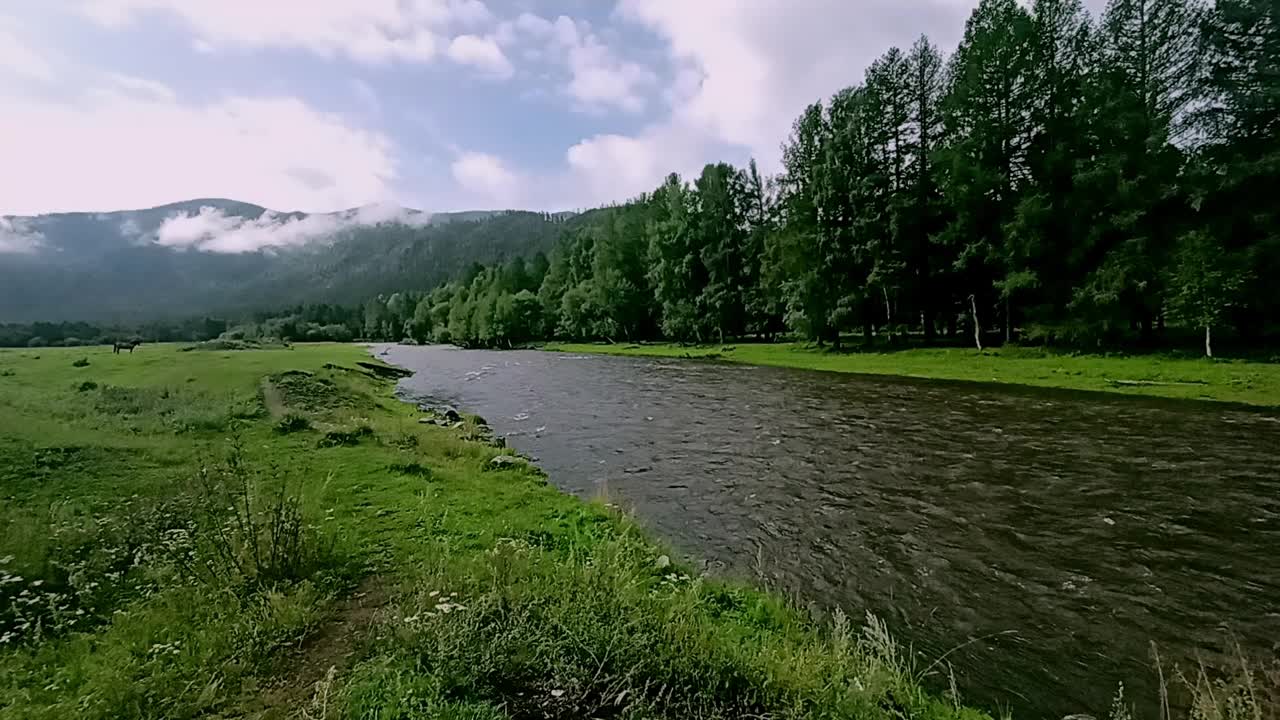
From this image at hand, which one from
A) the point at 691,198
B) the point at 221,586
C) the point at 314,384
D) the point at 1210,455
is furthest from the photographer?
the point at 691,198

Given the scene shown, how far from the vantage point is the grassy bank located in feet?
77.9

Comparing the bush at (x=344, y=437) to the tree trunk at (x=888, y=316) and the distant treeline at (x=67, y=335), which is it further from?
the distant treeline at (x=67, y=335)

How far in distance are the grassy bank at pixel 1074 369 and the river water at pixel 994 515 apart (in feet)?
8.17

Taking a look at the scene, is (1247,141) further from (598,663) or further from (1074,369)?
(598,663)

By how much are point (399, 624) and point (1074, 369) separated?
36402mm

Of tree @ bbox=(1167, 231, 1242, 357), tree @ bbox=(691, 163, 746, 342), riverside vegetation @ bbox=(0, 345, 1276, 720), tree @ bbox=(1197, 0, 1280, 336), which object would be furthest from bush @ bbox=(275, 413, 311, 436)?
tree @ bbox=(691, 163, 746, 342)

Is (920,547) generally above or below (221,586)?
below

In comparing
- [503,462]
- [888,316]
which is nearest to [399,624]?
[503,462]

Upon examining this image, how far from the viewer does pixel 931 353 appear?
41.6 meters

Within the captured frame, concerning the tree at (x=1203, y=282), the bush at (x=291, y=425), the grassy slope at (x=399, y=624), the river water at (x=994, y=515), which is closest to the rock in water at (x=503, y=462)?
the river water at (x=994, y=515)

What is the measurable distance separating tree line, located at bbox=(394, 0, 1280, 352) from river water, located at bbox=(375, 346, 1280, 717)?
15.1 meters

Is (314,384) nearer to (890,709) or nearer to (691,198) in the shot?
(890,709)

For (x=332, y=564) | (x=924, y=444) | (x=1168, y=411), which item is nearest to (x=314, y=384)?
(x=332, y=564)

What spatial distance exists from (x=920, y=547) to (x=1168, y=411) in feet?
60.9
